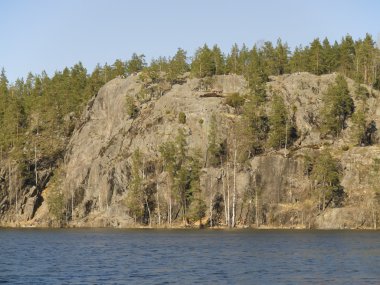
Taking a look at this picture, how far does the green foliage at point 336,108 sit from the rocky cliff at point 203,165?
8.20ft

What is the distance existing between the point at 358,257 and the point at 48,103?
15062 centimetres

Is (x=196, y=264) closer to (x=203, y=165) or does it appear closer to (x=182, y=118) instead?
(x=203, y=165)

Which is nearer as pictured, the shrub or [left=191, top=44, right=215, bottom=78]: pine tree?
the shrub

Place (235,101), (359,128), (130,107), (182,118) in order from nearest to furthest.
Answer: (359,128)
(182,118)
(235,101)
(130,107)

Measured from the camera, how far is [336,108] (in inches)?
5517

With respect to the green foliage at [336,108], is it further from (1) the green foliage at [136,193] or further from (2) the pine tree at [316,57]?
(1) the green foliage at [136,193]

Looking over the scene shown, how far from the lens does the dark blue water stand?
131 feet

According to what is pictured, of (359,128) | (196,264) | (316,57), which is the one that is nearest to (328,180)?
(359,128)

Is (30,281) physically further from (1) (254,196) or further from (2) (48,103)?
(2) (48,103)

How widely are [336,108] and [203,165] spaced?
3695cm

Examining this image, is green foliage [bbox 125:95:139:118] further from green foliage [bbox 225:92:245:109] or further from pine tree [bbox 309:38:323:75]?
pine tree [bbox 309:38:323:75]

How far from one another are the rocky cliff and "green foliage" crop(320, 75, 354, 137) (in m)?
2.50

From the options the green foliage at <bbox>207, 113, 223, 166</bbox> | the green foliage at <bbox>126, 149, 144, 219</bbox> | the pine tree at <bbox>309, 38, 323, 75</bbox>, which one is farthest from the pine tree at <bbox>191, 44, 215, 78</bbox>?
the green foliage at <bbox>126, 149, 144, 219</bbox>

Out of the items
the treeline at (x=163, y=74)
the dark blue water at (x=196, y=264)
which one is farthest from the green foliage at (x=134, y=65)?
the dark blue water at (x=196, y=264)
